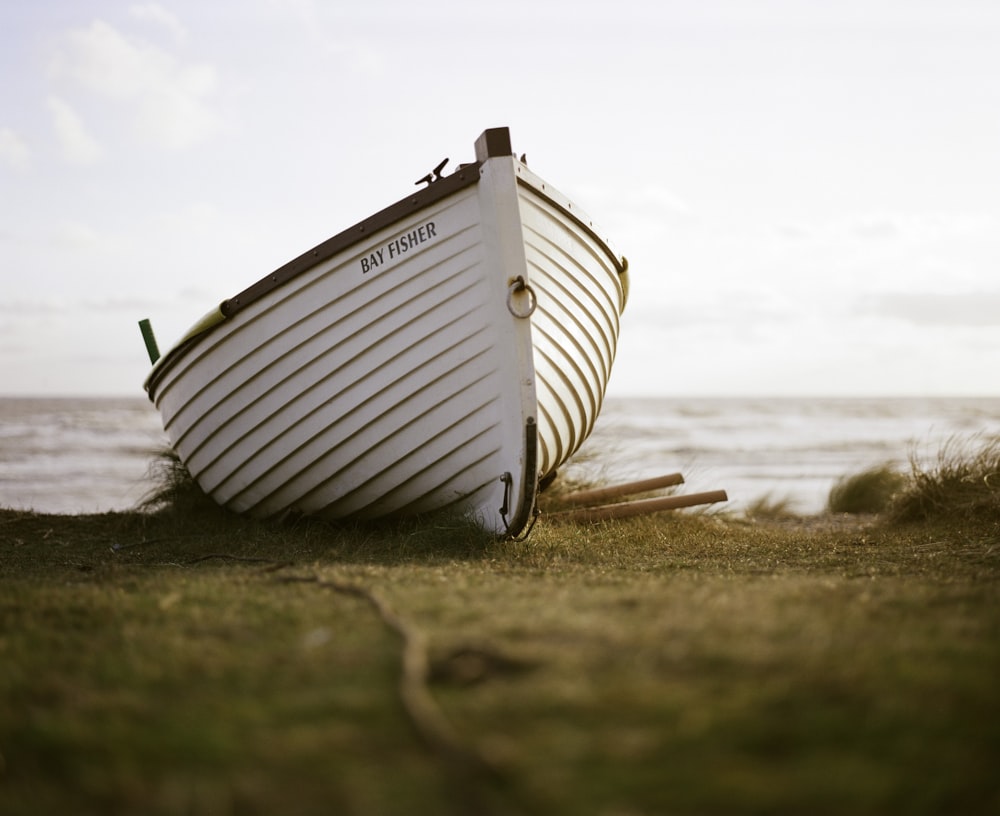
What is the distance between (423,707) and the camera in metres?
1.72

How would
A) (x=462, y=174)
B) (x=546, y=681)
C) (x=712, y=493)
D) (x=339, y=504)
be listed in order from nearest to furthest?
(x=546, y=681)
(x=462, y=174)
(x=339, y=504)
(x=712, y=493)

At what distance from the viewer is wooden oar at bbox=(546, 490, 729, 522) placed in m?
6.02

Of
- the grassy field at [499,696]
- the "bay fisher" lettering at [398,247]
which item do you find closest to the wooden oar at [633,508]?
the "bay fisher" lettering at [398,247]

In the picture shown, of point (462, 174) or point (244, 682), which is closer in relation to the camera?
point (244, 682)

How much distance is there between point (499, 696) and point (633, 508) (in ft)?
14.7

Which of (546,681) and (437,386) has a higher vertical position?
(437,386)

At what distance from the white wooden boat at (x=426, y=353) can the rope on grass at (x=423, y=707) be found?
2369 mm

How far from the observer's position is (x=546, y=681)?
188 cm

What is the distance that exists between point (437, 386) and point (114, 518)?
3.40m

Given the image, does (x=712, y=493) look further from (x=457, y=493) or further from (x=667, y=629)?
(x=667, y=629)

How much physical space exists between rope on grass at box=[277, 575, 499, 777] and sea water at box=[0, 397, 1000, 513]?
5515mm

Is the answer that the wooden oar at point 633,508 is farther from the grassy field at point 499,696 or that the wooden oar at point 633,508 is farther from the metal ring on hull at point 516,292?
the grassy field at point 499,696

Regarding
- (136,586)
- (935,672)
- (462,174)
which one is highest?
(462,174)

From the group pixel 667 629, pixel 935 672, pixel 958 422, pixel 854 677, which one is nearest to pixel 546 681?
pixel 667 629
